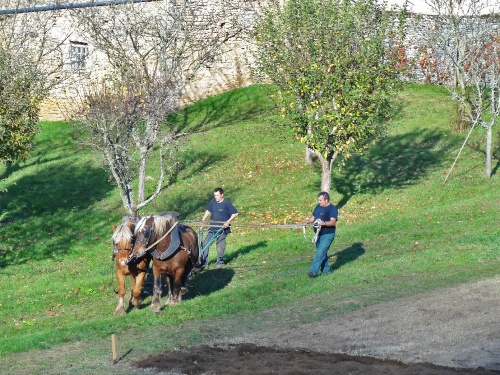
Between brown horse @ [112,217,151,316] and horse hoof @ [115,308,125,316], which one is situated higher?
brown horse @ [112,217,151,316]

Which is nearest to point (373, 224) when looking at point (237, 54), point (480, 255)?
point (480, 255)

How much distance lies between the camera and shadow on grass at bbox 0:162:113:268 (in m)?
23.6

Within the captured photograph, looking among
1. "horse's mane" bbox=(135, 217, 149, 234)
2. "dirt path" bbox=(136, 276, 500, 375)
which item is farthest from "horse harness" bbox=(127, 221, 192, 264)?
"dirt path" bbox=(136, 276, 500, 375)

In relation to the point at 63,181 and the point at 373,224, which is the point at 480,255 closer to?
the point at 373,224

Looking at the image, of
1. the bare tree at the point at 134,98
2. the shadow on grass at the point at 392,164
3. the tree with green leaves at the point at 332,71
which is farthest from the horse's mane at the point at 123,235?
the shadow on grass at the point at 392,164

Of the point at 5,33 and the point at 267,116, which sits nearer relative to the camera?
the point at 5,33

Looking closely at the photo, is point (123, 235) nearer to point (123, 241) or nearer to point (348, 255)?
point (123, 241)

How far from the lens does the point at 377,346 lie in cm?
1177

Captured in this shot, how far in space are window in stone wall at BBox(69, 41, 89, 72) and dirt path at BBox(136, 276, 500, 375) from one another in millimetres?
24958

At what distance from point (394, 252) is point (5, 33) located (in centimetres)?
2003

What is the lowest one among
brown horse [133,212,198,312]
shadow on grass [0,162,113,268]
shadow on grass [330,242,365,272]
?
shadow on grass [330,242,365,272]

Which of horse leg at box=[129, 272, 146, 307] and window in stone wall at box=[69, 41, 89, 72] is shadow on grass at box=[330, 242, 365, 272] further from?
window in stone wall at box=[69, 41, 89, 72]

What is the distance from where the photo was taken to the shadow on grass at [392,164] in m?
27.9

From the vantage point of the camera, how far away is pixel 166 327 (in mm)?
13570
